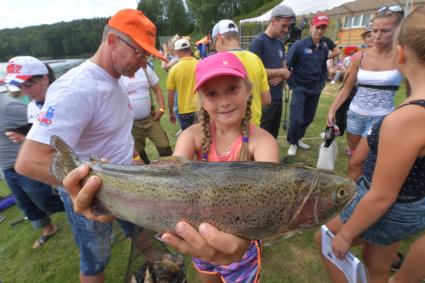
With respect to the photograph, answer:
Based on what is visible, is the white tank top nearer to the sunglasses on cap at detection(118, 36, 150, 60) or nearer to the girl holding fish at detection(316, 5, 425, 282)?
the girl holding fish at detection(316, 5, 425, 282)

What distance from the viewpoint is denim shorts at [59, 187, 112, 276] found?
2.42 meters

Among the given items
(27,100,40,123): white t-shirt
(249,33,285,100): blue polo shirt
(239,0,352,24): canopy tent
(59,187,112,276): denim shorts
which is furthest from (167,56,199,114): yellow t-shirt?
(239,0,352,24): canopy tent

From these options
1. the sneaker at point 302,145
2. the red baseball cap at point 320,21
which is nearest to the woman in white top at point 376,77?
the red baseball cap at point 320,21

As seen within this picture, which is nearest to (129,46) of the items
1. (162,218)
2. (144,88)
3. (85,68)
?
(85,68)

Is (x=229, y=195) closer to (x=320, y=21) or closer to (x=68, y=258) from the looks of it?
(x=68, y=258)

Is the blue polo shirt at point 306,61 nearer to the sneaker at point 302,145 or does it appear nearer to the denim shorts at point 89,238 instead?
the sneaker at point 302,145

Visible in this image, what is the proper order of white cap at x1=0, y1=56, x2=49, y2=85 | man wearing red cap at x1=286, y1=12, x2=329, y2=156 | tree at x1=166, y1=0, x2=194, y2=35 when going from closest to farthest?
1. white cap at x1=0, y1=56, x2=49, y2=85
2. man wearing red cap at x1=286, y1=12, x2=329, y2=156
3. tree at x1=166, y1=0, x2=194, y2=35

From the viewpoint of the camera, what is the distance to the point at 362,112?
436 cm

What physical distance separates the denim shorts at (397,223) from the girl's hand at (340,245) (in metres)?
0.28

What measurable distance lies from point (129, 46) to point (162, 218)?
1834 millimetres

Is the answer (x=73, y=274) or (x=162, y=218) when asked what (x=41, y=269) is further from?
(x=162, y=218)

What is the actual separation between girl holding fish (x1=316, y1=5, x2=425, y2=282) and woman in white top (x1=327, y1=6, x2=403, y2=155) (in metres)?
2.61

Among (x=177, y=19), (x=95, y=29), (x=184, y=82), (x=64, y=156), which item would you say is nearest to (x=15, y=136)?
(x=64, y=156)

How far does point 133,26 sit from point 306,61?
479 centimetres
